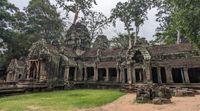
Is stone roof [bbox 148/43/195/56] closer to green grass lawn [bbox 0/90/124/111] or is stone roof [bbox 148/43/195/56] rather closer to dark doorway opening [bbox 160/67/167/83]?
dark doorway opening [bbox 160/67/167/83]

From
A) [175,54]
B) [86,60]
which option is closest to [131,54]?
[175,54]

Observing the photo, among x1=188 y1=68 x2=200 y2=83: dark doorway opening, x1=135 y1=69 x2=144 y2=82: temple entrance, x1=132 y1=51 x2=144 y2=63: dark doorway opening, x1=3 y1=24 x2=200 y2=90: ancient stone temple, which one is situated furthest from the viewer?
x1=135 y1=69 x2=144 y2=82: temple entrance

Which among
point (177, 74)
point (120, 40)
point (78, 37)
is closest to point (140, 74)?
point (177, 74)

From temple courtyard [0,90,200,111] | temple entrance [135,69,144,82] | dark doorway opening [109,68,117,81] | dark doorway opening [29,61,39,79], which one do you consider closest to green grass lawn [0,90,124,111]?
temple courtyard [0,90,200,111]

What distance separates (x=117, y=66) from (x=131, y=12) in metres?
13.2

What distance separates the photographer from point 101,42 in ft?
155

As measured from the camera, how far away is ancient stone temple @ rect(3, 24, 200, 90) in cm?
Result: 2294

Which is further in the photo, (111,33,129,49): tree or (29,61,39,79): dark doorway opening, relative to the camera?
(111,33,129,49): tree

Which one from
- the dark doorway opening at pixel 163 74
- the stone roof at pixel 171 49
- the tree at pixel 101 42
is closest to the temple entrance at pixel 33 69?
the stone roof at pixel 171 49

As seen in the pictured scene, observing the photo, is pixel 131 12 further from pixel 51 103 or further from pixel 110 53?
pixel 51 103

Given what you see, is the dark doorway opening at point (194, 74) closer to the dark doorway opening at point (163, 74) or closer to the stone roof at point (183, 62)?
the stone roof at point (183, 62)

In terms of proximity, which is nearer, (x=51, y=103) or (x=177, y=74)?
(x=51, y=103)

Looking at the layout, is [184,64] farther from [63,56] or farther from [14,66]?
[14,66]

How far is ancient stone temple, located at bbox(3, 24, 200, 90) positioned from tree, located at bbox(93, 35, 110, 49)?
44.9 ft
